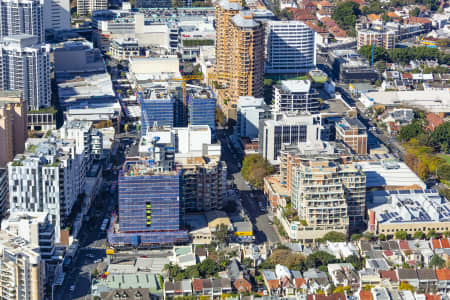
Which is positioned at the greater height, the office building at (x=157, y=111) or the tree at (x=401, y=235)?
the office building at (x=157, y=111)

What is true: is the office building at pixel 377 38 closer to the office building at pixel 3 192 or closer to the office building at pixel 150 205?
the office building at pixel 150 205

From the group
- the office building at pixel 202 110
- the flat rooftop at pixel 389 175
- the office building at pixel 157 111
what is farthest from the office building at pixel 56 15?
the flat rooftop at pixel 389 175

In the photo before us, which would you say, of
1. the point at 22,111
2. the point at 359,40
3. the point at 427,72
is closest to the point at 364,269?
the point at 22,111

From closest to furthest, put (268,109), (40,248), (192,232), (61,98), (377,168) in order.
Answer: (40,248), (192,232), (377,168), (268,109), (61,98)

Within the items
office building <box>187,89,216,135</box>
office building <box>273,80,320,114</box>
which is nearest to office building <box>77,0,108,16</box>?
office building <box>273,80,320,114</box>

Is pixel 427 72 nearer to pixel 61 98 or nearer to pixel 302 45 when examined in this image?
pixel 302 45

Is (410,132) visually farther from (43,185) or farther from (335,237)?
(43,185)
